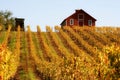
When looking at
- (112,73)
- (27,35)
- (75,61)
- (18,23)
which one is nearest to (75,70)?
(75,61)

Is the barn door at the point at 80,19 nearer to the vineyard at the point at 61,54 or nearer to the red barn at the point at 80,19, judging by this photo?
the red barn at the point at 80,19

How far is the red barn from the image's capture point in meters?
111

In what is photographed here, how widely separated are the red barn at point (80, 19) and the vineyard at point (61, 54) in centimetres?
1435

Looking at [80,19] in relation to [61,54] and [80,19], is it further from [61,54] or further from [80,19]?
[61,54]

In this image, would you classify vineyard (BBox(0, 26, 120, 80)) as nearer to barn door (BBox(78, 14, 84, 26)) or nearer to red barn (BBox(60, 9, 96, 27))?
red barn (BBox(60, 9, 96, 27))

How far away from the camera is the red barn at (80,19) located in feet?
363

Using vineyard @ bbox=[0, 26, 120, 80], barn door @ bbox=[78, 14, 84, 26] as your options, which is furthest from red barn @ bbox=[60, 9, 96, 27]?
vineyard @ bbox=[0, 26, 120, 80]

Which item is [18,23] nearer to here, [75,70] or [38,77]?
[38,77]

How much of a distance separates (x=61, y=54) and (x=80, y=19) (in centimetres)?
4445

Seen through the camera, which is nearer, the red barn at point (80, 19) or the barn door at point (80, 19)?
the red barn at point (80, 19)

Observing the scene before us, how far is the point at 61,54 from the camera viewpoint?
67.4 meters

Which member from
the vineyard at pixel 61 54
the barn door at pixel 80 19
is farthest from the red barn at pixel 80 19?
the vineyard at pixel 61 54

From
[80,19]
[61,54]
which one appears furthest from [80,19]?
[61,54]

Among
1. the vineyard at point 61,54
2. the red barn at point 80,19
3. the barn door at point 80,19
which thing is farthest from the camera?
the barn door at point 80,19
